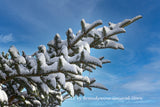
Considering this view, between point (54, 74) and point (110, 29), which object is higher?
point (110, 29)

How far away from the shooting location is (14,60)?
3.90 metres

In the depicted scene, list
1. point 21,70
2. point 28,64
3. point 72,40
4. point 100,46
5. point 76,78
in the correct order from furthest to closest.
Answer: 1. point 100,46
2. point 72,40
3. point 76,78
4. point 28,64
5. point 21,70

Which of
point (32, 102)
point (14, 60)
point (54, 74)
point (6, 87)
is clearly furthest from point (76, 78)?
point (6, 87)

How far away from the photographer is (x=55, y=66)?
3297mm

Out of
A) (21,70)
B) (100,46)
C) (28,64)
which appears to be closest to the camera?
(21,70)

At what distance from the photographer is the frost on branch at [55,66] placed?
342 cm

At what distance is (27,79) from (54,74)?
72 cm

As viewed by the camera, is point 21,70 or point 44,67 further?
point 21,70

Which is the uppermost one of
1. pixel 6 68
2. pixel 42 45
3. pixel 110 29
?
pixel 110 29

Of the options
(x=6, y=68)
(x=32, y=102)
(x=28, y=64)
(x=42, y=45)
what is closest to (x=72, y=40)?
(x=42, y=45)

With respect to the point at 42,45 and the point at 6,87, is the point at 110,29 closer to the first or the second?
the point at 42,45

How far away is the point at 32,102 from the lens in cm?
533

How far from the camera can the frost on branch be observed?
3416mm

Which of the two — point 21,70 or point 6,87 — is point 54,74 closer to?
point 21,70
